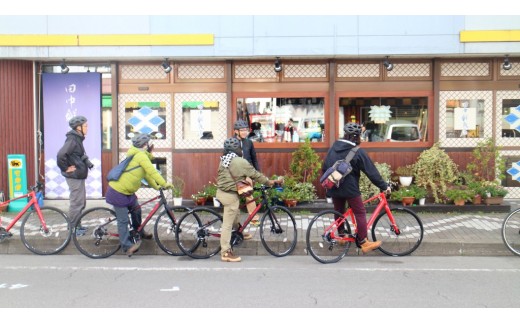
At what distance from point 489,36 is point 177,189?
6.84 meters

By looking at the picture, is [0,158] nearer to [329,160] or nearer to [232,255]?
[232,255]

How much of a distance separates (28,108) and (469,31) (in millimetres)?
9028

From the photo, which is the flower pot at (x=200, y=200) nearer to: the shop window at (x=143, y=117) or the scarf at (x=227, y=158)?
the shop window at (x=143, y=117)

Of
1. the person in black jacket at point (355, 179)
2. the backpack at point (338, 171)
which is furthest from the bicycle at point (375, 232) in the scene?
the backpack at point (338, 171)

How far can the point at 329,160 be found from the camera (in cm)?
769

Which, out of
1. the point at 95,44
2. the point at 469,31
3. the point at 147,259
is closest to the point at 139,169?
the point at 147,259

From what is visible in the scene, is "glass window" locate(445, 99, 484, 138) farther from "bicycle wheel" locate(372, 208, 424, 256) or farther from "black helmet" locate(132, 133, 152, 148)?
"black helmet" locate(132, 133, 152, 148)

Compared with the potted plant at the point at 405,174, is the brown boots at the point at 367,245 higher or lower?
lower

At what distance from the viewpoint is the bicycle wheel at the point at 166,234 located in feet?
26.5

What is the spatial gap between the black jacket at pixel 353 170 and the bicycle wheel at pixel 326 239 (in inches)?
13.0

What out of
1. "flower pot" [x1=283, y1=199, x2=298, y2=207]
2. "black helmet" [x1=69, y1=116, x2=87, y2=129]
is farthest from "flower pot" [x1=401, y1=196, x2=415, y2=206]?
"black helmet" [x1=69, y1=116, x2=87, y2=129]

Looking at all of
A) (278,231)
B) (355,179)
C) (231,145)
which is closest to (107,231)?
(231,145)

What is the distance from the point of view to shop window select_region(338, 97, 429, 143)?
37.9 feet

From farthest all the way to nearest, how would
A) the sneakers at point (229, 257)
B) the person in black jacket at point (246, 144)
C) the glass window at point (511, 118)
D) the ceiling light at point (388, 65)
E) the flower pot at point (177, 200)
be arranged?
the glass window at point (511, 118)
the flower pot at point (177, 200)
the ceiling light at point (388, 65)
the person in black jacket at point (246, 144)
the sneakers at point (229, 257)
